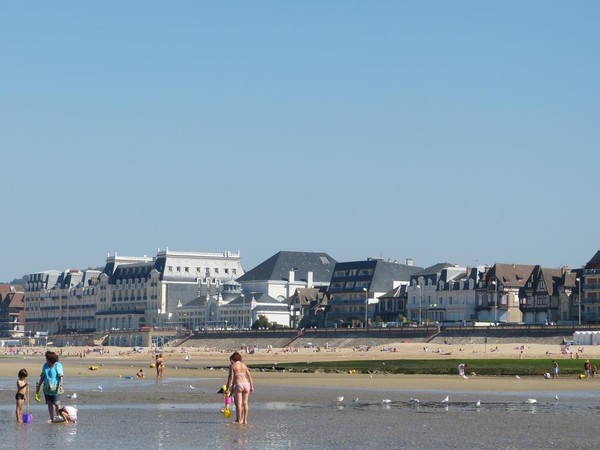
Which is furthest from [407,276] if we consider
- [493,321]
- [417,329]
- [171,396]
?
[171,396]

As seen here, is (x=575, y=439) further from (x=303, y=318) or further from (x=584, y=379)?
(x=303, y=318)

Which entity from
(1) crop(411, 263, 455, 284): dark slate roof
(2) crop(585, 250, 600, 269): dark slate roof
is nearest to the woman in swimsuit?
(2) crop(585, 250, 600, 269): dark slate roof

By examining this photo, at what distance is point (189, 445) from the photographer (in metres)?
24.5

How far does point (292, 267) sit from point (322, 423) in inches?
5637

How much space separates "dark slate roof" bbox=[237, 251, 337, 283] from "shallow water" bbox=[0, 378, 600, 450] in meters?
129

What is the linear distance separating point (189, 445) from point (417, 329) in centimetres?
9920

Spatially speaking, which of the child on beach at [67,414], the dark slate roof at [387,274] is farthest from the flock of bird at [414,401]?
the dark slate roof at [387,274]

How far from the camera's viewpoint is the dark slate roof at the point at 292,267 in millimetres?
170875

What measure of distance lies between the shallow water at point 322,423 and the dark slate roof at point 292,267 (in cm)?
12900

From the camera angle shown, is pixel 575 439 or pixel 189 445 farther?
pixel 575 439

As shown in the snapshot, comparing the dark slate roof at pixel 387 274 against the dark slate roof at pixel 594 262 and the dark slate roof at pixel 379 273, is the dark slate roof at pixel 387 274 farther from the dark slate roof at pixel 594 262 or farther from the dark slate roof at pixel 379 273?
the dark slate roof at pixel 594 262

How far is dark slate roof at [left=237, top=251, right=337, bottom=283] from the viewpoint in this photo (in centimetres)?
17088

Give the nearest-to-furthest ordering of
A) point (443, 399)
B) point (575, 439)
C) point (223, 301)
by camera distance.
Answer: point (575, 439) < point (443, 399) < point (223, 301)

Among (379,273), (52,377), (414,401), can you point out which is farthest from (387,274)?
(52,377)
